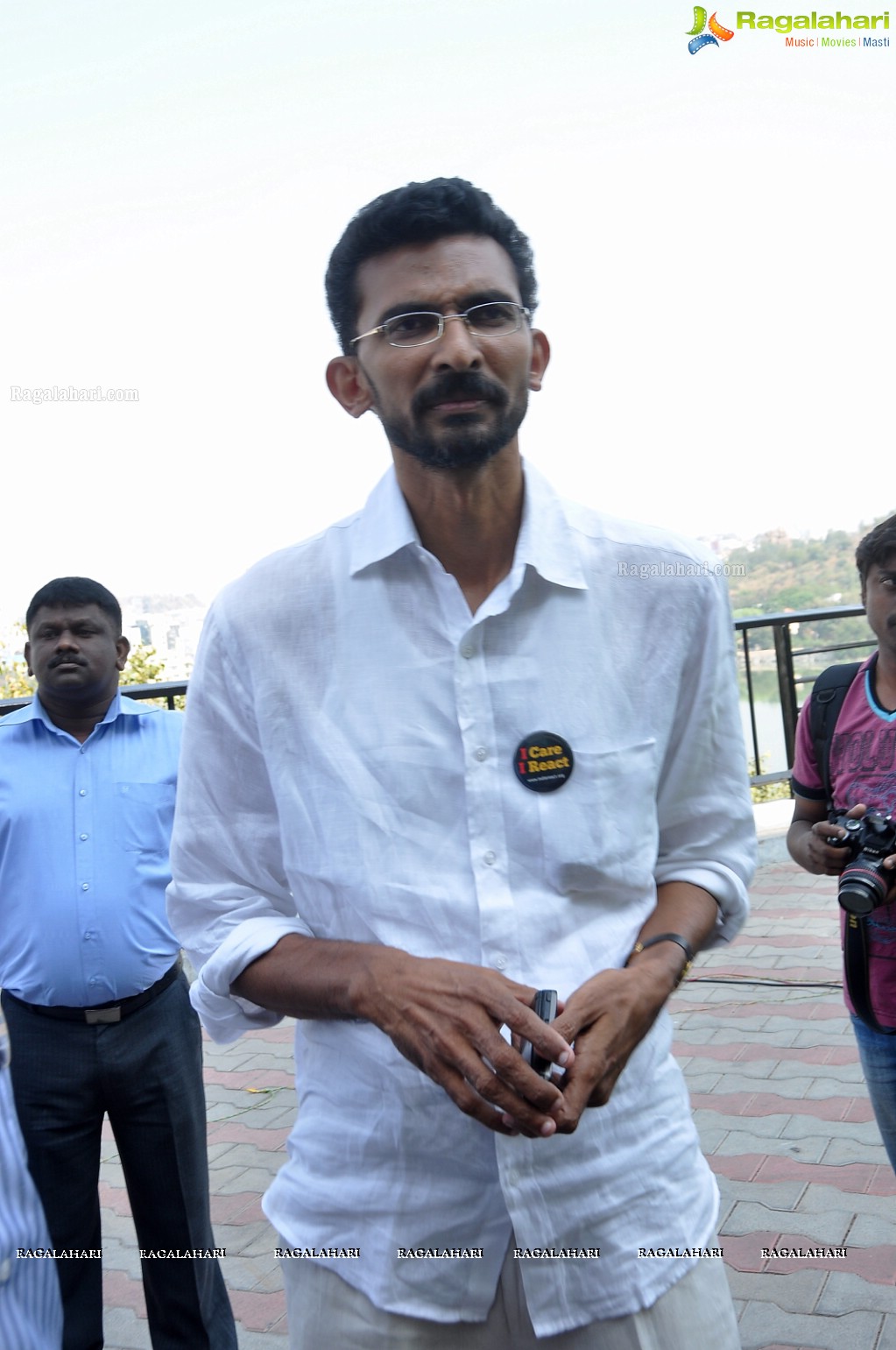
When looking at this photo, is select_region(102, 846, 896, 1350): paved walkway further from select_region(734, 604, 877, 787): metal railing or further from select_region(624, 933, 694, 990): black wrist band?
select_region(734, 604, 877, 787): metal railing

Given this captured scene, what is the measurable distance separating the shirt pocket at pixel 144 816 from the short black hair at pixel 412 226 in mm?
1871

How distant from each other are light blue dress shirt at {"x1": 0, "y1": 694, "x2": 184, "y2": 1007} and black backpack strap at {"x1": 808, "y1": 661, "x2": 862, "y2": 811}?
5.78 feet

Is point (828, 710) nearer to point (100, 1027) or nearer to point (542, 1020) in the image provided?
point (542, 1020)

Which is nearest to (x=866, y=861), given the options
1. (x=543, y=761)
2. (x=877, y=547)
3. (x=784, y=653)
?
(x=877, y=547)

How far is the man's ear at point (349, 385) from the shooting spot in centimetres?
176

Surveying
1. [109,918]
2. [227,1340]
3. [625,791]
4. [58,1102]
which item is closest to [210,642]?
[625,791]

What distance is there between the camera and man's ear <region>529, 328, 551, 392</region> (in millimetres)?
1798

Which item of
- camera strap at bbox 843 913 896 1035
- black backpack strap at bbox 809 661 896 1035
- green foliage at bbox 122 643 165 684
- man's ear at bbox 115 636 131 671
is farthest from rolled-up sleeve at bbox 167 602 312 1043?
green foliage at bbox 122 643 165 684

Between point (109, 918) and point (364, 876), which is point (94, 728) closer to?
point (109, 918)

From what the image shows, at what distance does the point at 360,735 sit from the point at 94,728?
2.04 metres

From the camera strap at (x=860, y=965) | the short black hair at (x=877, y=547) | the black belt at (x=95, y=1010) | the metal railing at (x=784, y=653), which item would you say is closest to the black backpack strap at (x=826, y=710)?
the short black hair at (x=877, y=547)

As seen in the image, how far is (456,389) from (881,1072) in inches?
76.4

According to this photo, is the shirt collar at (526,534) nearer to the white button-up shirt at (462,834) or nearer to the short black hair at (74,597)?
the white button-up shirt at (462,834)

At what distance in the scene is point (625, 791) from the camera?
5.16ft
